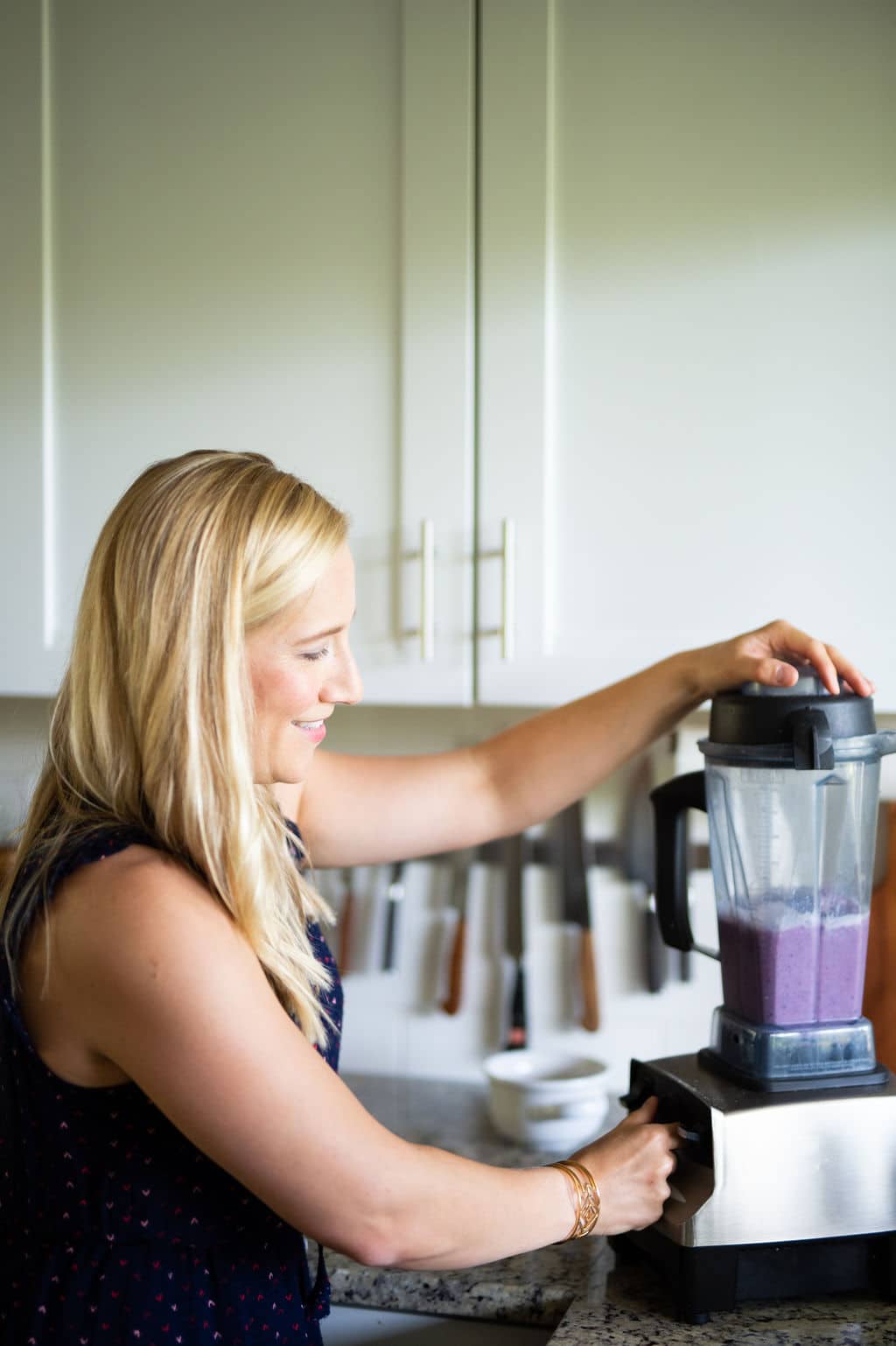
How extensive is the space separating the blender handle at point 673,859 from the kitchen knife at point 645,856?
0.48m

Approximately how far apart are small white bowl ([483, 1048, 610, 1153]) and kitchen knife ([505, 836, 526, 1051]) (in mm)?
139

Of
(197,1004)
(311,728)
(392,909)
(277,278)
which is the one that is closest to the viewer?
(197,1004)

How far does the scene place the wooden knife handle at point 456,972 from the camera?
1.87 m

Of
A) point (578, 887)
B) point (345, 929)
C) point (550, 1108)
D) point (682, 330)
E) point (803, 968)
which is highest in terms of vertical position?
point (682, 330)

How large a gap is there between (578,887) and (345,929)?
372 millimetres

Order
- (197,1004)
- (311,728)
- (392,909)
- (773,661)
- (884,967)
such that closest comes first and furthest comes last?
(197,1004), (311,728), (773,661), (884,967), (392,909)

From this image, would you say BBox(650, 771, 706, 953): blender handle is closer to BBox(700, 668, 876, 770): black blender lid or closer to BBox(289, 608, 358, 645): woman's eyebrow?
BBox(700, 668, 876, 770): black blender lid

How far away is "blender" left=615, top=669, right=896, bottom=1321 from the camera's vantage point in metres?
1.11

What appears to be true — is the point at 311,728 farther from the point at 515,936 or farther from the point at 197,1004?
the point at 515,936

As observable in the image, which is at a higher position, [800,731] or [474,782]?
[800,731]

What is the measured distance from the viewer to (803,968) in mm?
1187

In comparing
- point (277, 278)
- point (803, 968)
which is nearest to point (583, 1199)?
point (803, 968)

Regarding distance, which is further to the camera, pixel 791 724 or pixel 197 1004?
pixel 791 724

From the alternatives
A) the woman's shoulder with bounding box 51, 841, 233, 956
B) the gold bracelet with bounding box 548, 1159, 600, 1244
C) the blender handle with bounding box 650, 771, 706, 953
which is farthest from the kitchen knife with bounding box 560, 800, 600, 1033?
the woman's shoulder with bounding box 51, 841, 233, 956
